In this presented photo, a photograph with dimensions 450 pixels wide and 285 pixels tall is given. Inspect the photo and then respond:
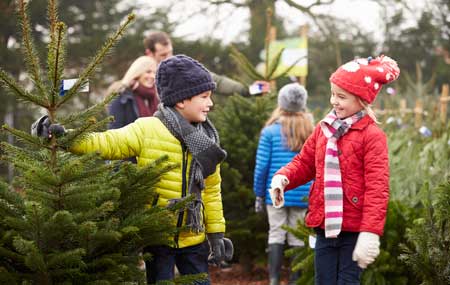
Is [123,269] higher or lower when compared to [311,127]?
lower

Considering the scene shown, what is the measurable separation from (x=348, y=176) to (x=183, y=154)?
2.95 ft

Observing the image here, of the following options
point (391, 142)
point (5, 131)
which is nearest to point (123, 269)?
point (5, 131)

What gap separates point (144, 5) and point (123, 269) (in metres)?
13.1

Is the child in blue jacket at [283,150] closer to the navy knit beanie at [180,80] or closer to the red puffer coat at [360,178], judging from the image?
the red puffer coat at [360,178]

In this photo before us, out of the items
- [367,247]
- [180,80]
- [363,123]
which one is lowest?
[367,247]

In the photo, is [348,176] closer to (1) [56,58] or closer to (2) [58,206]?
(2) [58,206]

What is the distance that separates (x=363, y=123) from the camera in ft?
12.6

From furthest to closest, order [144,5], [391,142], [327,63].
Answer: [327,63] → [144,5] → [391,142]

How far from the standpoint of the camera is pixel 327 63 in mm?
26281

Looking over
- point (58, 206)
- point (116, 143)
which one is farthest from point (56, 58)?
point (116, 143)

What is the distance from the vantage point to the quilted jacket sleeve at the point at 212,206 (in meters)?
3.76

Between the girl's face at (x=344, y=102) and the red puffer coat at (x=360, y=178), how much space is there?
0.25 feet

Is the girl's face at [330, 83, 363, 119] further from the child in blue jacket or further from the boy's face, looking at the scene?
the child in blue jacket

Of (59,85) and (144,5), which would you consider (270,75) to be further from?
(144,5)
